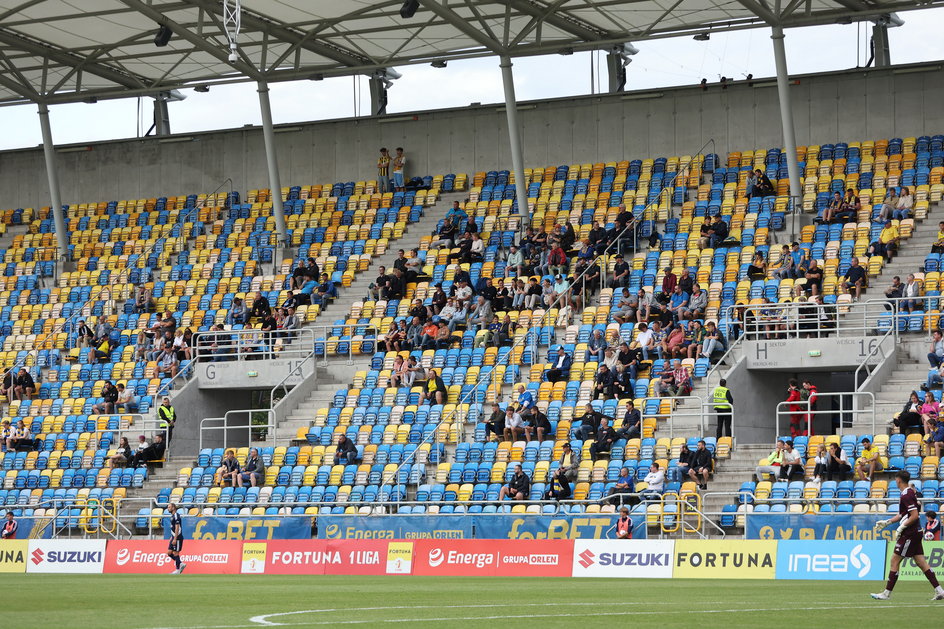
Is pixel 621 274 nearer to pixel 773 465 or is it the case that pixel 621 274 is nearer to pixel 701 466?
pixel 701 466

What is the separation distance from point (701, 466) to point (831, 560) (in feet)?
20.5

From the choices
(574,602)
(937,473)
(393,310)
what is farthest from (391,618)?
(393,310)

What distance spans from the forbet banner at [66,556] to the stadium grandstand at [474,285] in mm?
2547

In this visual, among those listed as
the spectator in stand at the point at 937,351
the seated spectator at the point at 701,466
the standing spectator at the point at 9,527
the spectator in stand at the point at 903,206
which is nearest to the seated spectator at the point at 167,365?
the standing spectator at the point at 9,527

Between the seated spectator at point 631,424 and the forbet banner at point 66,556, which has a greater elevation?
the seated spectator at point 631,424

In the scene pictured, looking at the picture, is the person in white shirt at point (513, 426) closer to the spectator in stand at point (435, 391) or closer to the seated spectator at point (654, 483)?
the spectator in stand at point (435, 391)

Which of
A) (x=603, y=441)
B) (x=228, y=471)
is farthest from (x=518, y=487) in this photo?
(x=228, y=471)

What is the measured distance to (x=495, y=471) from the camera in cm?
3322

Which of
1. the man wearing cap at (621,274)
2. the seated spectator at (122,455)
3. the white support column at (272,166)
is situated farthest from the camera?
the white support column at (272,166)

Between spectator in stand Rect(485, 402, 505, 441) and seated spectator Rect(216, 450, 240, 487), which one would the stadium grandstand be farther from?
seated spectator Rect(216, 450, 240, 487)

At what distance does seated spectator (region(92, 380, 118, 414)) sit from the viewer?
→ 134 feet

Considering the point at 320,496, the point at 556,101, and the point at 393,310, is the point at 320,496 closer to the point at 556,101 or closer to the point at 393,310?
the point at 393,310

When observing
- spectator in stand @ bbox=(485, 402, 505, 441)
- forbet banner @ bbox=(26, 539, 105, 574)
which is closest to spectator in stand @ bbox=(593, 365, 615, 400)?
spectator in stand @ bbox=(485, 402, 505, 441)

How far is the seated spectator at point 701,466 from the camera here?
99.2ft
